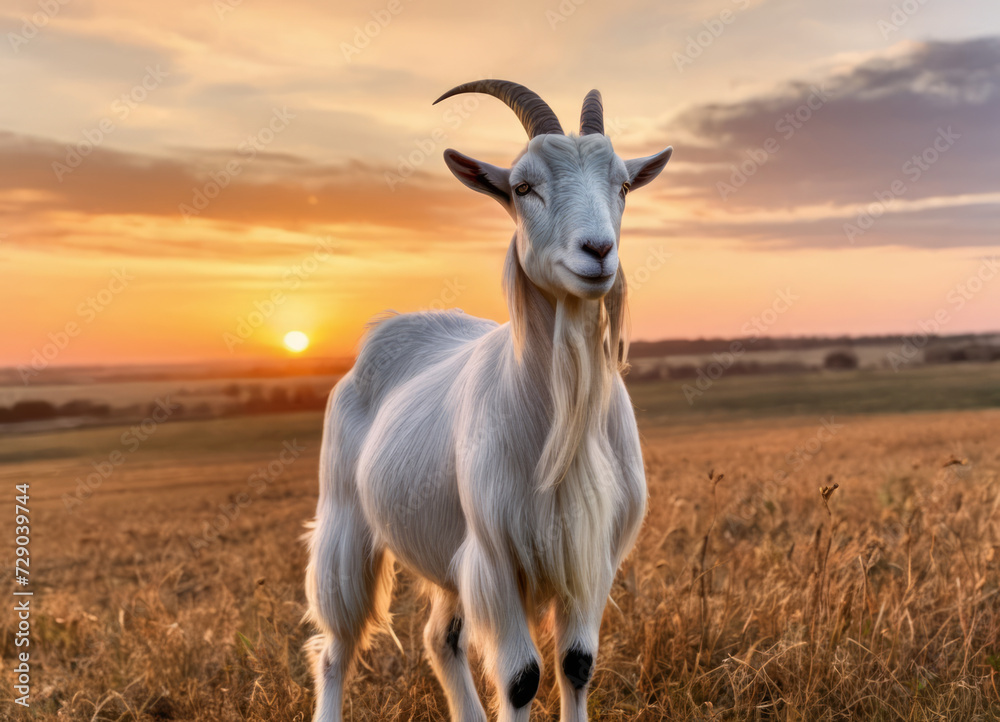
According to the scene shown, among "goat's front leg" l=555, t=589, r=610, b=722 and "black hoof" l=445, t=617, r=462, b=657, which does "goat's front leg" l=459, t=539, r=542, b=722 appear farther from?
"black hoof" l=445, t=617, r=462, b=657

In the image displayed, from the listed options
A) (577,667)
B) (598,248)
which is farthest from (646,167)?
(577,667)

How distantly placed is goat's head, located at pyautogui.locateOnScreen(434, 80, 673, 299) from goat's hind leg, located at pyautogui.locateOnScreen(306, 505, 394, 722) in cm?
209

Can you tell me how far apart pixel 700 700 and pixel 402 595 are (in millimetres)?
2799

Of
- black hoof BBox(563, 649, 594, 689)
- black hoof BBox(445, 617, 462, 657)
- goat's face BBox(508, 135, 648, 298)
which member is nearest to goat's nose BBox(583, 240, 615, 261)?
goat's face BBox(508, 135, 648, 298)

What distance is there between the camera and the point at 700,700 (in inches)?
166

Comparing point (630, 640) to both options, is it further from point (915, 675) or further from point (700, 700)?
point (915, 675)

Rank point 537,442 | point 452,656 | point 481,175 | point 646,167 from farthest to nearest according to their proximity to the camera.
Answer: point 452,656 < point 646,167 < point 481,175 < point 537,442

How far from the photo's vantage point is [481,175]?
3.39 meters

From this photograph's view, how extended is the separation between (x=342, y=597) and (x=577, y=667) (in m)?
1.61

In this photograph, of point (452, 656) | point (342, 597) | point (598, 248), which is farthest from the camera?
point (342, 597)

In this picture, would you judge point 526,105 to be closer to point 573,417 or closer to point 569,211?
point 569,211

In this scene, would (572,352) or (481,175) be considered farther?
(481,175)

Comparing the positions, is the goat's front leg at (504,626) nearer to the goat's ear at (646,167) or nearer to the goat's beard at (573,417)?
the goat's beard at (573,417)

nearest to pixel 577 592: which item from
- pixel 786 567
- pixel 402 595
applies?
pixel 786 567
